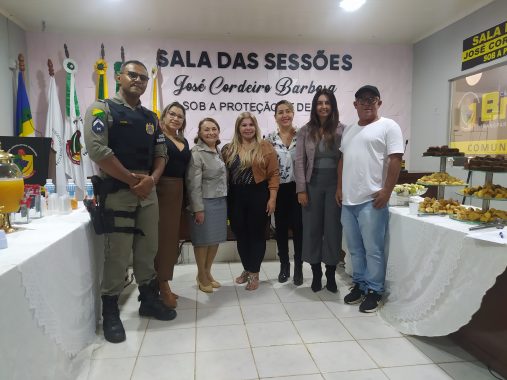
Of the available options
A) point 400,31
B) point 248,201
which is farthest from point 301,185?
point 400,31

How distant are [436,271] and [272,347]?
3.31ft

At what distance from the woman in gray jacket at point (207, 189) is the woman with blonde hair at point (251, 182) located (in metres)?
0.09

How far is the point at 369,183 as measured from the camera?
2328 mm

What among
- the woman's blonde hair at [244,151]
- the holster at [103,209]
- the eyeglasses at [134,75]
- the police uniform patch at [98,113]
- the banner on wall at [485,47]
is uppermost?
the banner on wall at [485,47]

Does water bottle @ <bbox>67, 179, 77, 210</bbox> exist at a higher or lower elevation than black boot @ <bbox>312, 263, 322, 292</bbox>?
higher

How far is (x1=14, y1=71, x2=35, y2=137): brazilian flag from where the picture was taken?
A: 388 cm

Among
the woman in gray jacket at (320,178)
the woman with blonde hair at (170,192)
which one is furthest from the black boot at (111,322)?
the woman in gray jacket at (320,178)

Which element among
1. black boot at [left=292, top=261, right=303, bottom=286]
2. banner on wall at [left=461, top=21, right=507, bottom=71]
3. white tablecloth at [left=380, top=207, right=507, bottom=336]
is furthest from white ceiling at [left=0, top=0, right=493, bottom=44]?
black boot at [left=292, top=261, right=303, bottom=286]

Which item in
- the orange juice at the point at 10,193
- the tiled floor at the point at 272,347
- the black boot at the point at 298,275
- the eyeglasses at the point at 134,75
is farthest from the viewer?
the black boot at the point at 298,275

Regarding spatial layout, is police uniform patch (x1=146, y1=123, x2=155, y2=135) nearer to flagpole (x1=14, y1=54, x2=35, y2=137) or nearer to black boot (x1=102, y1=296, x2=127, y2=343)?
black boot (x1=102, y1=296, x2=127, y2=343)

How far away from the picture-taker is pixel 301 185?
2682 mm

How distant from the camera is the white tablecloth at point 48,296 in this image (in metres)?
1.12

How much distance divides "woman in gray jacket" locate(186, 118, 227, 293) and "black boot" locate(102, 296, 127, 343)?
792 millimetres

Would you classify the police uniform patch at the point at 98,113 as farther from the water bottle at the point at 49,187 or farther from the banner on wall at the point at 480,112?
the banner on wall at the point at 480,112
